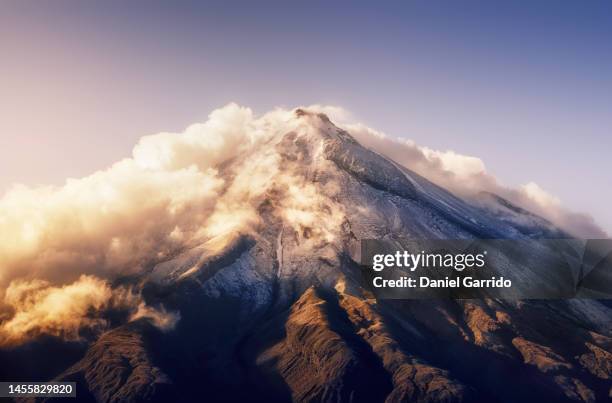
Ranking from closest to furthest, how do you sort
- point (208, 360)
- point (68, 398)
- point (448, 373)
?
point (68, 398) < point (448, 373) < point (208, 360)

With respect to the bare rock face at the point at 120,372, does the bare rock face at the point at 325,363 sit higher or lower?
higher

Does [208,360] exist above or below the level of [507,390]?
below

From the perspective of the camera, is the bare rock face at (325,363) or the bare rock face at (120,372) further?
the bare rock face at (325,363)

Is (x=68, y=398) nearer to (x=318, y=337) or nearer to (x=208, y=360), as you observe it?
(x=208, y=360)

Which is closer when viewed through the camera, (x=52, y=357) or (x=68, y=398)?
(x=68, y=398)

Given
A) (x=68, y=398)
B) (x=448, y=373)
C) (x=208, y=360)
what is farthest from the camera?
(x=208, y=360)

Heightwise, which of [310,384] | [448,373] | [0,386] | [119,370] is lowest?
[0,386]

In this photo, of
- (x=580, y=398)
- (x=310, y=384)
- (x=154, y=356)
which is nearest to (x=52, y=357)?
(x=154, y=356)

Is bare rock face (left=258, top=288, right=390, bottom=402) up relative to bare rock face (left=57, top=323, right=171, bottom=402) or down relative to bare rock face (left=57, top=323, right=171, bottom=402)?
up

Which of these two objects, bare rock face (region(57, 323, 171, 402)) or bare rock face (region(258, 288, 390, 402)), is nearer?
→ bare rock face (region(57, 323, 171, 402))

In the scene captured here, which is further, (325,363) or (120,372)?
(325,363)

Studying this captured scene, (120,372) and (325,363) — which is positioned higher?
(325,363)
